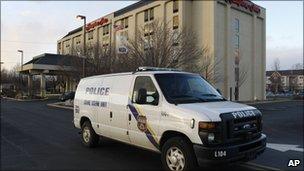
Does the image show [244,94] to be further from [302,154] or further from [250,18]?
[302,154]

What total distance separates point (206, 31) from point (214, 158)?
46907 millimetres

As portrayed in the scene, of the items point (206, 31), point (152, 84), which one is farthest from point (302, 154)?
point (206, 31)

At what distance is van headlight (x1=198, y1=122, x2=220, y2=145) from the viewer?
7.27 m

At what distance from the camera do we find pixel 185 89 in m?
8.70

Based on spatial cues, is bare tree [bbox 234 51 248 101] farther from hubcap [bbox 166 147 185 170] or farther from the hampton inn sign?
hubcap [bbox 166 147 185 170]

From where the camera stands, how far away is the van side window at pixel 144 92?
850cm

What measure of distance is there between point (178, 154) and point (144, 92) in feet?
5.06

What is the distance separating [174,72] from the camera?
9.12m

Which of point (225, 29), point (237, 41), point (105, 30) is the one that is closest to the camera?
point (225, 29)

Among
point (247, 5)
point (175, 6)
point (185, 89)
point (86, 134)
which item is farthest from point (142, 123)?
point (247, 5)

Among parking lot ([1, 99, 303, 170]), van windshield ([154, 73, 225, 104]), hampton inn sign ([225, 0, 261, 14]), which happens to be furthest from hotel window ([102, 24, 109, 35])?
van windshield ([154, 73, 225, 104])

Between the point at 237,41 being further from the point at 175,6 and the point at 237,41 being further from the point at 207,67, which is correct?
the point at 207,67

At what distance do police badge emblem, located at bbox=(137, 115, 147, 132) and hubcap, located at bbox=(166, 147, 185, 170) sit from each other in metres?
1.01

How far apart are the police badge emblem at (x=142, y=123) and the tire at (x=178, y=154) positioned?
835mm
